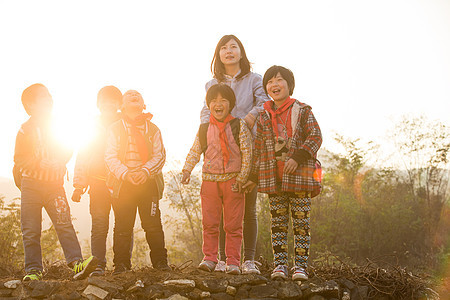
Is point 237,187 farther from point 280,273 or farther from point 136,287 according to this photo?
point 136,287

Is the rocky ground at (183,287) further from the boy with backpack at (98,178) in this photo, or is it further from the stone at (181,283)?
the boy with backpack at (98,178)

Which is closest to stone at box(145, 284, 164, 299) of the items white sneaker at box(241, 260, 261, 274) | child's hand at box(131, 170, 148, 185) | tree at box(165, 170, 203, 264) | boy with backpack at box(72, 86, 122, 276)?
boy with backpack at box(72, 86, 122, 276)

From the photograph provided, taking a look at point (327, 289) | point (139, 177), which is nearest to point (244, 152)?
point (139, 177)

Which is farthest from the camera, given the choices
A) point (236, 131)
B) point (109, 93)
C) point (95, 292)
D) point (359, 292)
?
point (109, 93)

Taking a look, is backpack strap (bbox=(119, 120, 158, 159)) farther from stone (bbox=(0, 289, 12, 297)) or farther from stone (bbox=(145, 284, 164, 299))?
stone (bbox=(0, 289, 12, 297))

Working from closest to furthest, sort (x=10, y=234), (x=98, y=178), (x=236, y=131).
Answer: (x=236, y=131)
(x=98, y=178)
(x=10, y=234)

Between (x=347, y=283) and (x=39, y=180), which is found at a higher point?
(x=39, y=180)

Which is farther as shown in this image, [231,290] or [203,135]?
[203,135]

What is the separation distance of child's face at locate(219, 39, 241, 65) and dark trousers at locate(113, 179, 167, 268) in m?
1.54

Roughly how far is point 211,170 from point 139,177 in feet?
2.32

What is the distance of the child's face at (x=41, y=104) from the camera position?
4.19 m

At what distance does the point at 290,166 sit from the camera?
11.3ft

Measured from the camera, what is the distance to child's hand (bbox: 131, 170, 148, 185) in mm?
3668

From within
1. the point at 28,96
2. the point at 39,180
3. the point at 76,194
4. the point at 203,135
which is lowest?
the point at 76,194
